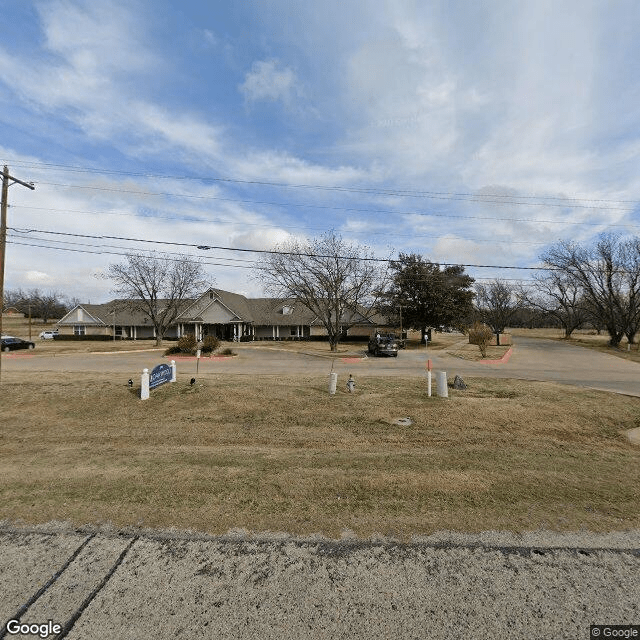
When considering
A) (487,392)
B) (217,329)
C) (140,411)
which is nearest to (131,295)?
(217,329)

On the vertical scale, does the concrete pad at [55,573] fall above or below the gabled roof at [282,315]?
below

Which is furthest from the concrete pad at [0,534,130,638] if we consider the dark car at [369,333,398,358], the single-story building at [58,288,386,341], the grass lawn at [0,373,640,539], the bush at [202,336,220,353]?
the single-story building at [58,288,386,341]

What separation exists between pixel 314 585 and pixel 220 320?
142ft

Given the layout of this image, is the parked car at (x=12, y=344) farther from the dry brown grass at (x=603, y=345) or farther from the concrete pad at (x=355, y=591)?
the dry brown grass at (x=603, y=345)

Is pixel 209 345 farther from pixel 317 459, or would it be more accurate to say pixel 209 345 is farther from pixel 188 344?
pixel 317 459

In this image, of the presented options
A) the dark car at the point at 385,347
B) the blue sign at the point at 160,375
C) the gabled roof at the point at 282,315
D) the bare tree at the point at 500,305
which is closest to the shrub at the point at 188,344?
the blue sign at the point at 160,375

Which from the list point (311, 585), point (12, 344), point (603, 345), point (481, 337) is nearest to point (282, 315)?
point (12, 344)

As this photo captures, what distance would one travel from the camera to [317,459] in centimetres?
654

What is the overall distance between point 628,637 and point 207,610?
10.5 ft

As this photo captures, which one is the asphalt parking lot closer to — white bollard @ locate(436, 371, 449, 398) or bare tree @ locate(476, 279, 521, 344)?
white bollard @ locate(436, 371, 449, 398)

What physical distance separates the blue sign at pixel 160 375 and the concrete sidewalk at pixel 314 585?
7.54 metres

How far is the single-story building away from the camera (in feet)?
148

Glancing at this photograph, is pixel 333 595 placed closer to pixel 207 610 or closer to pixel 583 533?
pixel 207 610

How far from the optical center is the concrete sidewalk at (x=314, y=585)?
2.76 metres
